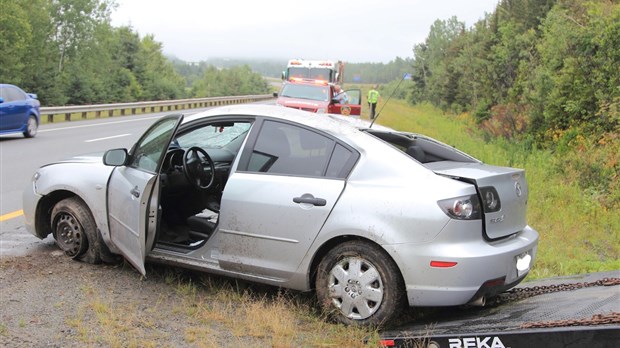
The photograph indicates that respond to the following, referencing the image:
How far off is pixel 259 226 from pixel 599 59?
1350 cm

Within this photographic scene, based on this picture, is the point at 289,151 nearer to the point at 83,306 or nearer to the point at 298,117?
the point at 298,117

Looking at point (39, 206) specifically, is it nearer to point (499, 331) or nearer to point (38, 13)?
point (499, 331)

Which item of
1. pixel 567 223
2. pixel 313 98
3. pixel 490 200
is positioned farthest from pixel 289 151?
pixel 313 98

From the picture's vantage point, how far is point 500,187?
4.15 meters

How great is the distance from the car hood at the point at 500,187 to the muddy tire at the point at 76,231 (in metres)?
3.07

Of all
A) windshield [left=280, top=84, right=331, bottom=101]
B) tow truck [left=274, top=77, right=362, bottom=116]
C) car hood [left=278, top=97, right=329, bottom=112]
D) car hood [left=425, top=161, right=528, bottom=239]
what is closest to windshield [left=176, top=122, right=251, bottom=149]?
car hood [left=425, top=161, right=528, bottom=239]

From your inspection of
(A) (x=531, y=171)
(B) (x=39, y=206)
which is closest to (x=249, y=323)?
(B) (x=39, y=206)

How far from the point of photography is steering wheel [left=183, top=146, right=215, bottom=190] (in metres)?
5.31

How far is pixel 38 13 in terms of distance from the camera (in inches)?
2031

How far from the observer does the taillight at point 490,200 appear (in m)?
3.98

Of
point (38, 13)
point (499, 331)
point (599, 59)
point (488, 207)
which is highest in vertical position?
Result: point (38, 13)

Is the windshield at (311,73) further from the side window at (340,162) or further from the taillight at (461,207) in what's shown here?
the taillight at (461,207)

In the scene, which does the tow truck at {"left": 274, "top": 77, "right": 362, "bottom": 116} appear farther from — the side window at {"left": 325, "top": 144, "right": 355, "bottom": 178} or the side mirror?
the side window at {"left": 325, "top": 144, "right": 355, "bottom": 178}

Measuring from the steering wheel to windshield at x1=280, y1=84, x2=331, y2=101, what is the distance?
15803 millimetres
